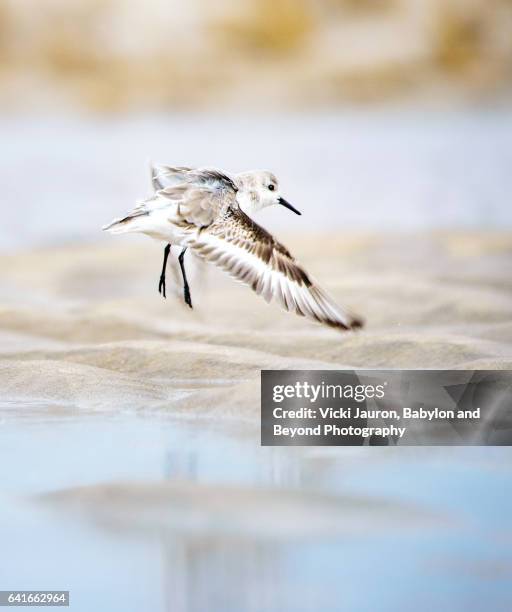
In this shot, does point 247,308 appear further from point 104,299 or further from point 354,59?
point 354,59

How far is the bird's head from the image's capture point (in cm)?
228

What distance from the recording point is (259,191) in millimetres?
2318

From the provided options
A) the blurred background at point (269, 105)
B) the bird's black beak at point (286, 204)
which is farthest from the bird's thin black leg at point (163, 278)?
the bird's black beak at point (286, 204)

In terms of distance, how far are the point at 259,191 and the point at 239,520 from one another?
30.2 inches

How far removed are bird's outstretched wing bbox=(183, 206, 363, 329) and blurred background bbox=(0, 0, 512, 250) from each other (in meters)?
0.32

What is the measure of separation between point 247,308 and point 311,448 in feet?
1.28

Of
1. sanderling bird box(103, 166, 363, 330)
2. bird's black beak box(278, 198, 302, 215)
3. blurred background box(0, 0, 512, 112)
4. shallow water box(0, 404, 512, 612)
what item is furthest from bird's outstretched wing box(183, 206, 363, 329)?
blurred background box(0, 0, 512, 112)

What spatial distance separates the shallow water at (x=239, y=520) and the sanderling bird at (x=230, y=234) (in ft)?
1.06

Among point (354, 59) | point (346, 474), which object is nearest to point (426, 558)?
point (346, 474)

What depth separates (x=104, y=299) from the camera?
8.39ft

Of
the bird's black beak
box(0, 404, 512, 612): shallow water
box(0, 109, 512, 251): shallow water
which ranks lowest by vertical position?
box(0, 404, 512, 612): shallow water

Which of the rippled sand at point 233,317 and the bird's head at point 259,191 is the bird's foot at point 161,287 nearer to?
the rippled sand at point 233,317

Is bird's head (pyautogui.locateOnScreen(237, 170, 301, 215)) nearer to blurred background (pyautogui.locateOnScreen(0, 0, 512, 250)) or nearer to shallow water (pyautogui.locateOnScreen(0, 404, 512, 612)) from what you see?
blurred background (pyautogui.locateOnScreen(0, 0, 512, 250))

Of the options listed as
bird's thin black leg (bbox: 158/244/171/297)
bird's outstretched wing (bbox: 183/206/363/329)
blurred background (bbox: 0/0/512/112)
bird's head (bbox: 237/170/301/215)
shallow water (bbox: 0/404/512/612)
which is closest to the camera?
shallow water (bbox: 0/404/512/612)
